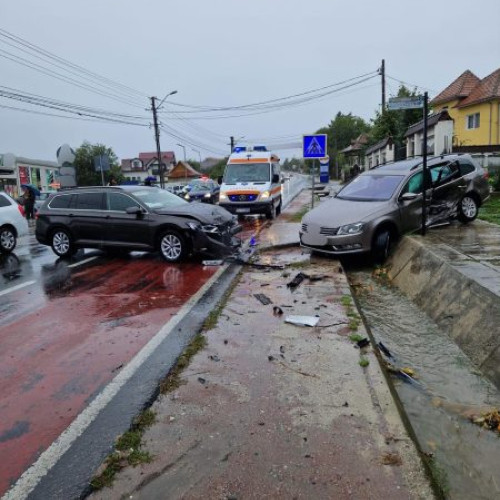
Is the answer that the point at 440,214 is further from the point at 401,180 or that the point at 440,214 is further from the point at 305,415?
the point at 305,415

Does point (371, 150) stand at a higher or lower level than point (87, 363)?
higher


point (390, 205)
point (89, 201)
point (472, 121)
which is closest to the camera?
point (390, 205)

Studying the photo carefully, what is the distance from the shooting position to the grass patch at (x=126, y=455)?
9.30 ft

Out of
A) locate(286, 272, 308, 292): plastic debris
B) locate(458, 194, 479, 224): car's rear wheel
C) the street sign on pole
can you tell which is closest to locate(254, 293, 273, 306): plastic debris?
locate(286, 272, 308, 292): plastic debris

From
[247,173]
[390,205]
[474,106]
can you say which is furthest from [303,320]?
[474,106]

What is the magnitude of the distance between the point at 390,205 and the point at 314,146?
592cm

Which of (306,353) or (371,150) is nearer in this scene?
(306,353)

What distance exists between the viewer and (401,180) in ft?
31.5

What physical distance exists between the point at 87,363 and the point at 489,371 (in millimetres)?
4114

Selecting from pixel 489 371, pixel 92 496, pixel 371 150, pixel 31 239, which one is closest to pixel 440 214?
pixel 489 371

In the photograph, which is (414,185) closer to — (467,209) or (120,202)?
(467,209)

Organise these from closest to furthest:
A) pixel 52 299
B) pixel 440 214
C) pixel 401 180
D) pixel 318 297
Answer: pixel 318 297 → pixel 52 299 → pixel 401 180 → pixel 440 214

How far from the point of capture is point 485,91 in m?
31.7

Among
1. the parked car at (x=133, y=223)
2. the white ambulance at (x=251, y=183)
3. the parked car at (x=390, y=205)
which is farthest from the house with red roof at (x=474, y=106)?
the parked car at (x=133, y=223)
